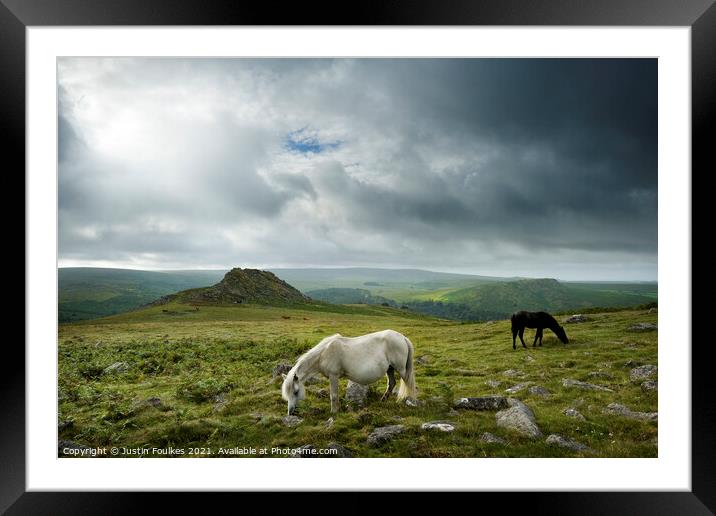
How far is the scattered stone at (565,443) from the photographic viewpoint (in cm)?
409

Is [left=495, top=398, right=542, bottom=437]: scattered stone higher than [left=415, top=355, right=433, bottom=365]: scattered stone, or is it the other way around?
[left=495, top=398, right=542, bottom=437]: scattered stone

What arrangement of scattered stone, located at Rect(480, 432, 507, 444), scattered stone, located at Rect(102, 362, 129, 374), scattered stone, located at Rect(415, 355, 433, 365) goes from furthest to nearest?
scattered stone, located at Rect(415, 355, 433, 365), scattered stone, located at Rect(102, 362, 129, 374), scattered stone, located at Rect(480, 432, 507, 444)

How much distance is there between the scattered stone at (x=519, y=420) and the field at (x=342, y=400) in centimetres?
9

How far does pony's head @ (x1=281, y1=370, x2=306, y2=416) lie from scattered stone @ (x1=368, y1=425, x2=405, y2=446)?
1.31 meters

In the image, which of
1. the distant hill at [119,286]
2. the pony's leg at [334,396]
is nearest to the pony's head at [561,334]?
the pony's leg at [334,396]

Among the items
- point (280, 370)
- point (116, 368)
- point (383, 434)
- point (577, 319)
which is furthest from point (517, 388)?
point (116, 368)

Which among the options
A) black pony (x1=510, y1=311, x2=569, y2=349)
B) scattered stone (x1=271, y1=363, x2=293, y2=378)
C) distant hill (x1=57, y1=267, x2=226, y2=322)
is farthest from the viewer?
distant hill (x1=57, y1=267, x2=226, y2=322)

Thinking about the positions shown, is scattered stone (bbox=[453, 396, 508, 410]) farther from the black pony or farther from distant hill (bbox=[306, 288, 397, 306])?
distant hill (bbox=[306, 288, 397, 306])

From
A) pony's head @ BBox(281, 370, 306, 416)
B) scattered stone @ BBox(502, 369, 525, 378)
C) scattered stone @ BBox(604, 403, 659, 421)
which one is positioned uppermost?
pony's head @ BBox(281, 370, 306, 416)

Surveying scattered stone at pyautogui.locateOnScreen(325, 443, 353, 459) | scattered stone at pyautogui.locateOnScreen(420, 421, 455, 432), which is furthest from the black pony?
scattered stone at pyautogui.locateOnScreen(325, 443, 353, 459)

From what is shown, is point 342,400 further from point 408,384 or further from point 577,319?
point 577,319

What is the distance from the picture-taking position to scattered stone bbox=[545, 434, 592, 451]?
13.4ft

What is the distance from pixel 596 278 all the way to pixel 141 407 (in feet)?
37.7

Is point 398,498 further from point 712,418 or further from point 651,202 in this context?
point 651,202
